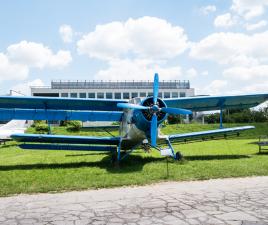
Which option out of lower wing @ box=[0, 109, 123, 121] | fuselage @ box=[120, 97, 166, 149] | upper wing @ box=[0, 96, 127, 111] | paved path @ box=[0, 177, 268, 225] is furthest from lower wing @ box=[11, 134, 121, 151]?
paved path @ box=[0, 177, 268, 225]

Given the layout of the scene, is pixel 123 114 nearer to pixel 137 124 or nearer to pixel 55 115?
pixel 137 124

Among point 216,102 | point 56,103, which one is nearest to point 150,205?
point 56,103

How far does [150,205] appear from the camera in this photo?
19.9ft

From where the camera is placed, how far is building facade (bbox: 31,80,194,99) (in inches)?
2921

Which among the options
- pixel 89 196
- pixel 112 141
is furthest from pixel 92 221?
pixel 112 141

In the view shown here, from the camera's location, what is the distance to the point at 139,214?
215 inches

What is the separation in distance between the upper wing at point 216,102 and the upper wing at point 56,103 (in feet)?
9.88

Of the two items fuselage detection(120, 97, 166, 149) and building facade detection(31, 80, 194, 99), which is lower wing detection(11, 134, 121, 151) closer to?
fuselage detection(120, 97, 166, 149)

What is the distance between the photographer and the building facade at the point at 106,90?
243 ft

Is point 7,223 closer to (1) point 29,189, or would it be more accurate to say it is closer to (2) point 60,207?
(2) point 60,207

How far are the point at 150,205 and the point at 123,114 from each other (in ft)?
28.2

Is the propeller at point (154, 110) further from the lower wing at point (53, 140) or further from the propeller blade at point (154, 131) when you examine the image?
Result: the lower wing at point (53, 140)

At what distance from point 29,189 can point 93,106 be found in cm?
716

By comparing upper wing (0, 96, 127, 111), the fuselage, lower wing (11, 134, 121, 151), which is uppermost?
upper wing (0, 96, 127, 111)
